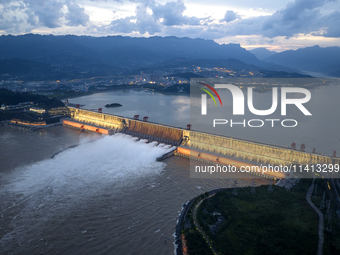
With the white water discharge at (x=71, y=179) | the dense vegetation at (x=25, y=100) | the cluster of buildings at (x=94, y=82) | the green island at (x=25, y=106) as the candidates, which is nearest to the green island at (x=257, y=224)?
the white water discharge at (x=71, y=179)

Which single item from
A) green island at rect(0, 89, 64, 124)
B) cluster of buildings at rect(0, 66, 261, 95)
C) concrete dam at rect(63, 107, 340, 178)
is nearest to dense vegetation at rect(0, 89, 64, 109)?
green island at rect(0, 89, 64, 124)

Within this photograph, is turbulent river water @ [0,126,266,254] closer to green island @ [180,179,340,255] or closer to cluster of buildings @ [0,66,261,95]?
green island @ [180,179,340,255]

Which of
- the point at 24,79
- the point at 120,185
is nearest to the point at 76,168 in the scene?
the point at 120,185

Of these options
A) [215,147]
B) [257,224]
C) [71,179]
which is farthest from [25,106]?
[257,224]

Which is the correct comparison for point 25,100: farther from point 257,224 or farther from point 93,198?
point 257,224

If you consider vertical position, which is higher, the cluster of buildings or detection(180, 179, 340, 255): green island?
the cluster of buildings

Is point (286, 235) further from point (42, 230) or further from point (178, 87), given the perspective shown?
point (178, 87)
